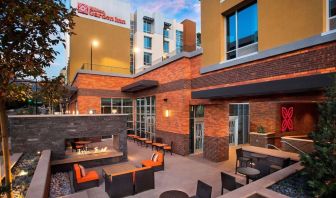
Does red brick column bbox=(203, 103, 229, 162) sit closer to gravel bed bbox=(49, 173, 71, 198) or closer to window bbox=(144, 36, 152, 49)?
gravel bed bbox=(49, 173, 71, 198)

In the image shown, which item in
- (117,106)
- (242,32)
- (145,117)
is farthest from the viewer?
(117,106)

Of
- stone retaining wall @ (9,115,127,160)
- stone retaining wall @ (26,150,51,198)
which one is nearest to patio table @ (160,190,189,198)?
stone retaining wall @ (26,150,51,198)

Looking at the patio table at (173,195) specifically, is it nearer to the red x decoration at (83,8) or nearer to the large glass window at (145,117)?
the large glass window at (145,117)

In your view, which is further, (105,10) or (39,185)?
(105,10)

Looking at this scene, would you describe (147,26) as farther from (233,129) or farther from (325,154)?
(325,154)

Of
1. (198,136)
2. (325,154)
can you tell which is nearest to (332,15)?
(325,154)

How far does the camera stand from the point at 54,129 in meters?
10.3

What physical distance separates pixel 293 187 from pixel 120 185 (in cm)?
570

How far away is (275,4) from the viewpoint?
7555 millimetres

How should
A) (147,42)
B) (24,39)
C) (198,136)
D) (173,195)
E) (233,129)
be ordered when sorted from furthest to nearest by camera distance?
(147,42) → (233,129) → (198,136) → (173,195) → (24,39)

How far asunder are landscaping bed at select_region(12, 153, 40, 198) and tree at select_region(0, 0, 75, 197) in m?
2.00

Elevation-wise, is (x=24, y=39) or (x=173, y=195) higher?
(x=24, y=39)

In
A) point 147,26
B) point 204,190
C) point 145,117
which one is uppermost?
point 147,26

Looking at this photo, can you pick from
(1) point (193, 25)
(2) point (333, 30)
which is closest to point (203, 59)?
(1) point (193, 25)
